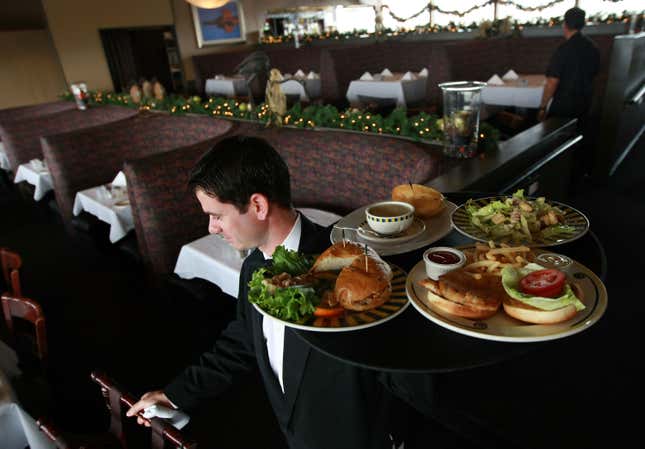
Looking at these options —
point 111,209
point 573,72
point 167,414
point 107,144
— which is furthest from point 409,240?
point 107,144

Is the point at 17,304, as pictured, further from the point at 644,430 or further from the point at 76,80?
the point at 76,80

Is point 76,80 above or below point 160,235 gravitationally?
above

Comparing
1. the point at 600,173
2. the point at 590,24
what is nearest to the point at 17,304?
the point at 600,173

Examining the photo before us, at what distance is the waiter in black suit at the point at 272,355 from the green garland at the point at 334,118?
5.23 ft

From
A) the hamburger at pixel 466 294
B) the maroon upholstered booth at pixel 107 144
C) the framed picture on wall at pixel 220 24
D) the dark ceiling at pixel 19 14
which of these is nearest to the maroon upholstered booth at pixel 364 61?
the maroon upholstered booth at pixel 107 144

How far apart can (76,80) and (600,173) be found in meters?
8.62

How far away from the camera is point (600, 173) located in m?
4.25

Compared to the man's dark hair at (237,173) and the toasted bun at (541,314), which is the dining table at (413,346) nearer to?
→ the toasted bun at (541,314)

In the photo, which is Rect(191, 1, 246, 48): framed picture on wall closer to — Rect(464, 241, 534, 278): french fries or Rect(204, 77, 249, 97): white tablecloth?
Rect(204, 77, 249, 97): white tablecloth

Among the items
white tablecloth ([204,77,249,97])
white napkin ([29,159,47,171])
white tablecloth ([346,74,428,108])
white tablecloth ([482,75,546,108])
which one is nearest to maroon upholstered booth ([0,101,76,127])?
white napkin ([29,159,47,171])

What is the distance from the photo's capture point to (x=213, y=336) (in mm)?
2697

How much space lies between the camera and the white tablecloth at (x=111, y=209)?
3.19 metres

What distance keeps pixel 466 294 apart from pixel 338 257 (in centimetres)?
27

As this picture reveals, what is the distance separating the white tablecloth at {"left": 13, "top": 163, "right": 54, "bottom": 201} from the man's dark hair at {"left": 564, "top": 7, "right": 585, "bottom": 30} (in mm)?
4699
